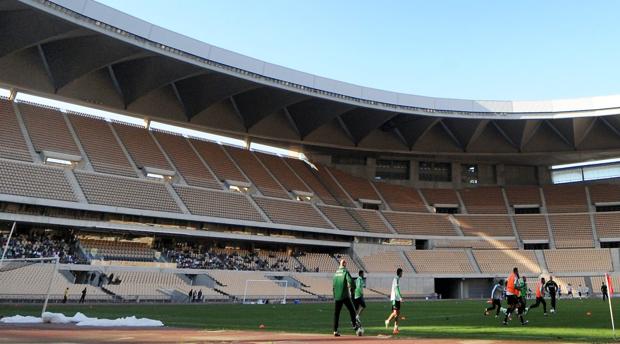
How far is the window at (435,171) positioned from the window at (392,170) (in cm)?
206

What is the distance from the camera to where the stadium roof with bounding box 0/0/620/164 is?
28.6 m

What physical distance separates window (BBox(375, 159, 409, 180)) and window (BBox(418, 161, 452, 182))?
81.3 inches

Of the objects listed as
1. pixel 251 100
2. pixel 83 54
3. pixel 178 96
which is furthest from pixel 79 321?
pixel 178 96

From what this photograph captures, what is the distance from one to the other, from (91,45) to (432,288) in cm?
3361

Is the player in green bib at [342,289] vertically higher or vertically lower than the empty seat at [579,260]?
lower

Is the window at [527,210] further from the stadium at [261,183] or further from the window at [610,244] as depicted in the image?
the window at [610,244]

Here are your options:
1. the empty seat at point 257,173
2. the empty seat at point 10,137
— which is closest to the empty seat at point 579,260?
the empty seat at point 257,173

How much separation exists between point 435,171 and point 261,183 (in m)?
24.3

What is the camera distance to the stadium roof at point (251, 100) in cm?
2862

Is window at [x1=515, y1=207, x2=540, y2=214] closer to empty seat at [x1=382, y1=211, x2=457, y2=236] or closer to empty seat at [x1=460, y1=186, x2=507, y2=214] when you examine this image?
empty seat at [x1=460, y1=186, x2=507, y2=214]

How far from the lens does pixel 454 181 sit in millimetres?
53812

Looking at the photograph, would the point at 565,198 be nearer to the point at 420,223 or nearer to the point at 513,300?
the point at 420,223

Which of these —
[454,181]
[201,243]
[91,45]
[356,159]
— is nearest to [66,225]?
[201,243]

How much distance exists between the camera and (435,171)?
5403 centimetres
